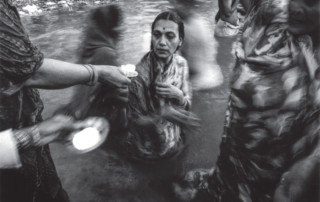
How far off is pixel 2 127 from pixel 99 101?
3.55 feet

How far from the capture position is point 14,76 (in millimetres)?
1271

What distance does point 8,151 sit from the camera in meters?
1.21

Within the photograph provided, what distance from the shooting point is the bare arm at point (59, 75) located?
56.9 inches

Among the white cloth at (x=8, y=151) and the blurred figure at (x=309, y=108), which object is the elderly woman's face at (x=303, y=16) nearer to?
the blurred figure at (x=309, y=108)

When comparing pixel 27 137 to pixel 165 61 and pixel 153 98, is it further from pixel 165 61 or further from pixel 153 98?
pixel 165 61

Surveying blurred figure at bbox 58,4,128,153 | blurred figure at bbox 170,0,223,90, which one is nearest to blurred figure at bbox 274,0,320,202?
blurred figure at bbox 58,4,128,153

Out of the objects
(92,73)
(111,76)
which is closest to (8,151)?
(92,73)

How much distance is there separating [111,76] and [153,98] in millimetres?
783

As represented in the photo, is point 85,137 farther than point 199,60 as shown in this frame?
No

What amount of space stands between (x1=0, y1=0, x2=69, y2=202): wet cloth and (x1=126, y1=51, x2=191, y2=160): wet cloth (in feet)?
3.32

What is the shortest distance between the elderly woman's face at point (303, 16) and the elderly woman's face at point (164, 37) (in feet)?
4.77

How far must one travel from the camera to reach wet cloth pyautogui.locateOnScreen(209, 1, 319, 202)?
1169mm

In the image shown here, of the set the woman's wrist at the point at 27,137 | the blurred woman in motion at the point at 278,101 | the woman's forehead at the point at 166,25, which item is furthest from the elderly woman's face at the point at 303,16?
the woman's forehead at the point at 166,25

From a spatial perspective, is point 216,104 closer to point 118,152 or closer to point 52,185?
point 118,152
